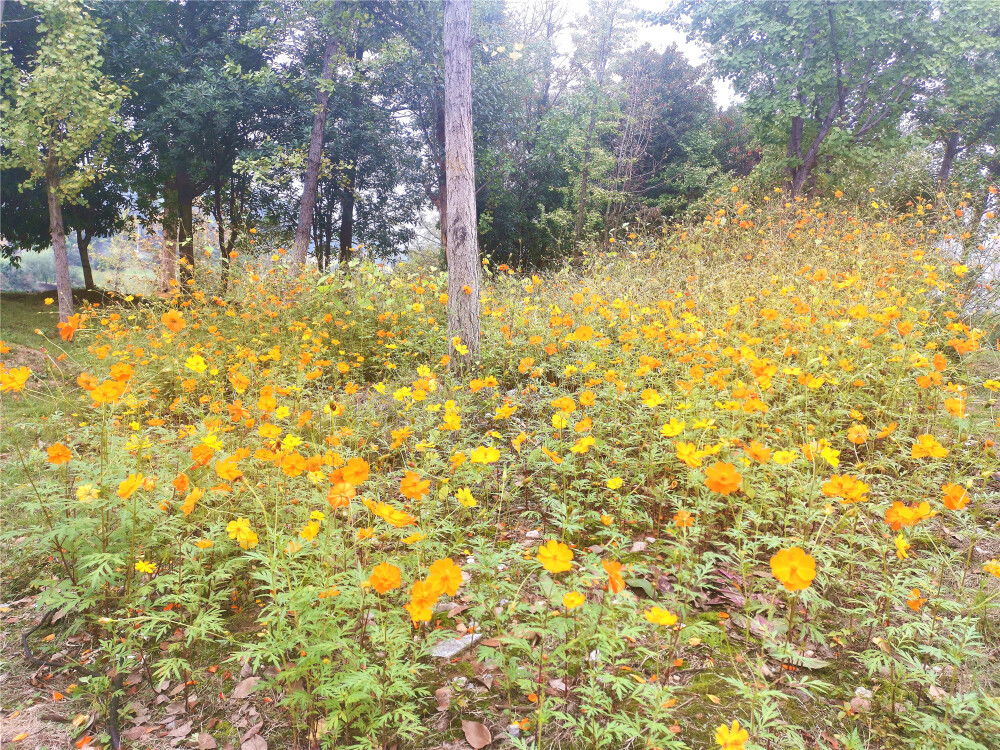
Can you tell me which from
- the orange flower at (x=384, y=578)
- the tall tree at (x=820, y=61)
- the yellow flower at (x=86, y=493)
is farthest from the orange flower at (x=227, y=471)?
the tall tree at (x=820, y=61)

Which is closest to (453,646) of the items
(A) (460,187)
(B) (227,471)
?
(B) (227,471)

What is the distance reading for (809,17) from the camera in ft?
31.2

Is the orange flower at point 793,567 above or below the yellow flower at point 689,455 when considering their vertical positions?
below

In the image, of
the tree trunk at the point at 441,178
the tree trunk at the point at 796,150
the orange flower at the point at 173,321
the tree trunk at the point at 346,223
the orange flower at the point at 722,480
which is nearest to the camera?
the orange flower at the point at 722,480

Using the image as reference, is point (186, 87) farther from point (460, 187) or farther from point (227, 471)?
point (227, 471)

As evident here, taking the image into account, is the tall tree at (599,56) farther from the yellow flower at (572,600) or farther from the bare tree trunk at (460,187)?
the yellow flower at (572,600)

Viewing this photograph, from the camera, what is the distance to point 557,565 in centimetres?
126

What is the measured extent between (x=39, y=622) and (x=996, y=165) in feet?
66.7

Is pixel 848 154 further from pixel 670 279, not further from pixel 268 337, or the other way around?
pixel 268 337

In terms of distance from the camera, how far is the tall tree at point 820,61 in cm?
912

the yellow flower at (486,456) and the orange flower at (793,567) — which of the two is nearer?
the orange flower at (793,567)

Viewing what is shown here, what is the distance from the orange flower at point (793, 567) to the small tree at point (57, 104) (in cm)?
808

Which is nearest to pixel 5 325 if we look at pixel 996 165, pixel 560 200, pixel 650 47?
pixel 560 200

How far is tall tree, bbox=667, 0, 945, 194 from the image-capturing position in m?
9.12
